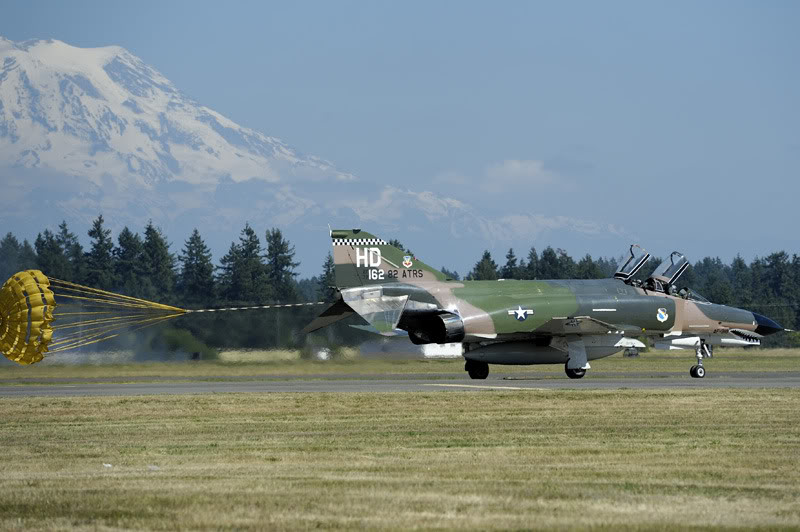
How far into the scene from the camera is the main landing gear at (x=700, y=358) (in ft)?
112

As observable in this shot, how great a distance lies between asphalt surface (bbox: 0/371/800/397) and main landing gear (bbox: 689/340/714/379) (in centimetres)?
40

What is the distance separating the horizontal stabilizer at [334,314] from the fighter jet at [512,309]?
0.03 metres

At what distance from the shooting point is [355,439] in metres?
17.4

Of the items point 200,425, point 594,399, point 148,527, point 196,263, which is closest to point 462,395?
point 594,399

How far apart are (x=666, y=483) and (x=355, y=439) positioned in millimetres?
6397

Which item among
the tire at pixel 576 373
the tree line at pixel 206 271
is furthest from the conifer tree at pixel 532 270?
the tire at pixel 576 373

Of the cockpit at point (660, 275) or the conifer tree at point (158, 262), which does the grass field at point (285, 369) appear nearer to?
the cockpit at point (660, 275)

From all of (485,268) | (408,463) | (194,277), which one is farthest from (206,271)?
(408,463)

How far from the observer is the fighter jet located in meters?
33.0

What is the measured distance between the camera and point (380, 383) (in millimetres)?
32531

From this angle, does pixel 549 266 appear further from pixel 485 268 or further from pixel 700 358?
pixel 700 358

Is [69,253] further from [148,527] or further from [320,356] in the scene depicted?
[148,527]

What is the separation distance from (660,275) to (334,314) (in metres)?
10.7

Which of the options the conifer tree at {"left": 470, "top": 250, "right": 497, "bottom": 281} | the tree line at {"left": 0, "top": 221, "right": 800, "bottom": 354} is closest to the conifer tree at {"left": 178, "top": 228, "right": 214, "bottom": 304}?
the tree line at {"left": 0, "top": 221, "right": 800, "bottom": 354}
